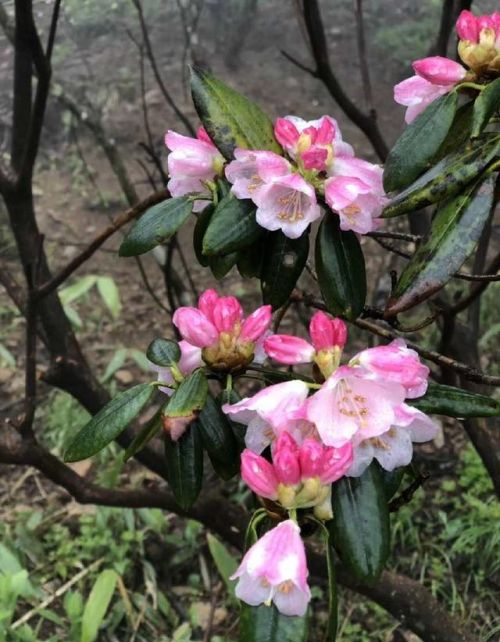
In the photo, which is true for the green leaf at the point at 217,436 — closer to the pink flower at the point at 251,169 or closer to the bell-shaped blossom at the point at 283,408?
the bell-shaped blossom at the point at 283,408

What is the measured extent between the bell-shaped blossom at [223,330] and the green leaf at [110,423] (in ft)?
0.35

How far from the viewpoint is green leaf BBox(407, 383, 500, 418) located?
0.78 m

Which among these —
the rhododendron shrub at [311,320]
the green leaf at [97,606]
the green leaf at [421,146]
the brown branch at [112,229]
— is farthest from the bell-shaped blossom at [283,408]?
the green leaf at [97,606]

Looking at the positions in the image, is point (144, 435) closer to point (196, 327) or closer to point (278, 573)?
point (196, 327)

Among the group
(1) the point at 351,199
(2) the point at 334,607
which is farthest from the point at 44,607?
(1) the point at 351,199

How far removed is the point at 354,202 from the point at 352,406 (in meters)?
0.21

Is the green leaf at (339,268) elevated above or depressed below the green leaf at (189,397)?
above

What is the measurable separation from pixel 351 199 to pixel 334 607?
14.6 inches

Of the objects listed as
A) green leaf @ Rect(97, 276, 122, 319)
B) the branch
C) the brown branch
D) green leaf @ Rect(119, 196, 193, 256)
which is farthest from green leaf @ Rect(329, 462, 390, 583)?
green leaf @ Rect(97, 276, 122, 319)

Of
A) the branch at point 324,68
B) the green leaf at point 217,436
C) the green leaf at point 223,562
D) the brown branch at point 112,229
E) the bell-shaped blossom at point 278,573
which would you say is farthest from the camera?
the green leaf at point 223,562

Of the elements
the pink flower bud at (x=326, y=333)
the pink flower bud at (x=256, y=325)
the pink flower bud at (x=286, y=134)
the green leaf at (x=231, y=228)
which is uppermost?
the pink flower bud at (x=286, y=134)

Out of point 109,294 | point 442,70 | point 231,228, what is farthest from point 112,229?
point 109,294

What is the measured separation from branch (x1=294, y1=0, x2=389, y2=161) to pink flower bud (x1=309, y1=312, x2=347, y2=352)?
100 cm

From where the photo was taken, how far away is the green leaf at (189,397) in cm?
77
